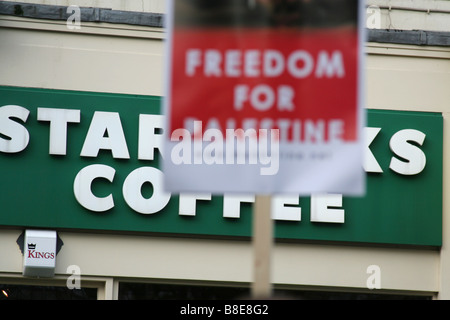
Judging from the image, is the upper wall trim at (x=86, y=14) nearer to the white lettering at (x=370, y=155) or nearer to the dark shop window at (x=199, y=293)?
the white lettering at (x=370, y=155)

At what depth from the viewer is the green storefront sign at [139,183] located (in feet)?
30.0

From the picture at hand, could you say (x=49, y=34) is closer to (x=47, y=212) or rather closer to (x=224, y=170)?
(x=47, y=212)

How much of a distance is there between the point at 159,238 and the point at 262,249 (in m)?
5.37

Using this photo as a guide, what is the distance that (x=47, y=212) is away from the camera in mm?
9109

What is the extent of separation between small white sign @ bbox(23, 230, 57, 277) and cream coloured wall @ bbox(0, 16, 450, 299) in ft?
0.43

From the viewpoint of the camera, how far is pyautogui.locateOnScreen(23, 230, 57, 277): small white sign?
29.5ft

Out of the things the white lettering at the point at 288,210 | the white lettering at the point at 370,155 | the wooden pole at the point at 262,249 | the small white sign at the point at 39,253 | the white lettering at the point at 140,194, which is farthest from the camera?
the white lettering at the point at 370,155

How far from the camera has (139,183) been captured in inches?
364

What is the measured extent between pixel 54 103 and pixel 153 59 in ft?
3.79

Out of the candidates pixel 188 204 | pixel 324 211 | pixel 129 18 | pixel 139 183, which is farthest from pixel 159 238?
pixel 129 18

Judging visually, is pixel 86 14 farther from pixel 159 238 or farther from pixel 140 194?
pixel 159 238

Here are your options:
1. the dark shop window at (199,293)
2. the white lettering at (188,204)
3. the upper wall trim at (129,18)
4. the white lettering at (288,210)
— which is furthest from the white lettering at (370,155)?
the white lettering at (188,204)

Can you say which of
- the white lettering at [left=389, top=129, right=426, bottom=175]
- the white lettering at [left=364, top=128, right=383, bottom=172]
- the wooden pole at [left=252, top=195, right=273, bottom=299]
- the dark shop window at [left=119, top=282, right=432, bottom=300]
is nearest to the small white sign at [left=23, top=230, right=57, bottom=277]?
the dark shop window at [left=119, top=282, right=432, bottom=300]

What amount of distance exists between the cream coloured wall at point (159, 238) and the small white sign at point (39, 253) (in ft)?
0.43
